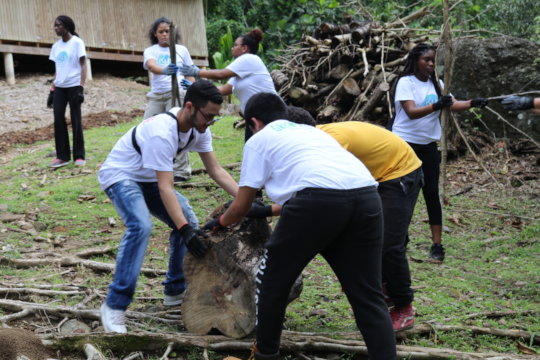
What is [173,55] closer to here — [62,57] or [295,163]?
[62,57]

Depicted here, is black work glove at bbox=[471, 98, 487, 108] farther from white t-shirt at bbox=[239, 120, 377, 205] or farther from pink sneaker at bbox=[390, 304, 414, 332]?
white t-shirt at bbox=[239, 120, 377, 205]

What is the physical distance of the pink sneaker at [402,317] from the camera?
13.3 ft

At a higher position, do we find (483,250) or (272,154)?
(272,154)

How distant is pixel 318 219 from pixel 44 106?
11.9 meters

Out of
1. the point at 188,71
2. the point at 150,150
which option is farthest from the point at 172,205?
the point at 188,71

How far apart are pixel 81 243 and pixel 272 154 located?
3.61 metres

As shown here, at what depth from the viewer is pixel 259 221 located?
14.2ft

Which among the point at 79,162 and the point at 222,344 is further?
the point at 79,162

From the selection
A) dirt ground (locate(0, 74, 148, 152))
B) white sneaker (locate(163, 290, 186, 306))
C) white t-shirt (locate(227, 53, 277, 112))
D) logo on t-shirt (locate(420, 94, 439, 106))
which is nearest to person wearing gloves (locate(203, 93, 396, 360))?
white sneaker (locate(163, 290, 186, 306))

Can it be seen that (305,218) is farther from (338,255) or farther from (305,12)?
(305,12)

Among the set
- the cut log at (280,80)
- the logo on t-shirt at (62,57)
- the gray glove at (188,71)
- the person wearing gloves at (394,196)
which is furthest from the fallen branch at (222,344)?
the cut log at (280,80)

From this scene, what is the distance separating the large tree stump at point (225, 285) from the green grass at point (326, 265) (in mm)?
257

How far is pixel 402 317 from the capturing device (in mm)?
4082

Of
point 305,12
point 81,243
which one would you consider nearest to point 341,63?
point 81,243
